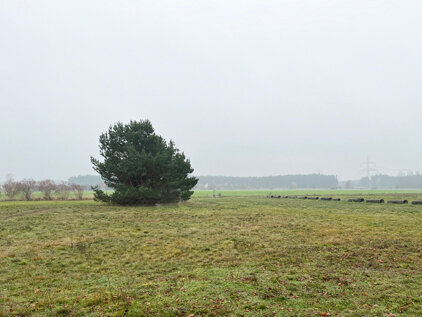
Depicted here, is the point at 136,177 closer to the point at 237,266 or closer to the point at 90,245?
the point at 90,245

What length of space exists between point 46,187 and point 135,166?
74.9 ft

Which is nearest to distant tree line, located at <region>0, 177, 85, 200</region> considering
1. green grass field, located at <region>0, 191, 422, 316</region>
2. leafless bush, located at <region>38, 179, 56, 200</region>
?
leafless bush, located at <region>38, 179, 56, 200</region>

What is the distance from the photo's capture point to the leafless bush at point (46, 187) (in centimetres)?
4541

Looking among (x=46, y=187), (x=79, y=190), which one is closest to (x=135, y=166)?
(x=79, y=190)

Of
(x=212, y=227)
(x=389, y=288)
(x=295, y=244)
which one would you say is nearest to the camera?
(x=389, y=288)

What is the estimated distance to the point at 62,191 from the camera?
48312 millimetres

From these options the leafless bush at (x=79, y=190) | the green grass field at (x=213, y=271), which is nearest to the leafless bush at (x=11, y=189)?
the leafless bush at (x=79, y=190)

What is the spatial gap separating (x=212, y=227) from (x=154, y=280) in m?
9.53

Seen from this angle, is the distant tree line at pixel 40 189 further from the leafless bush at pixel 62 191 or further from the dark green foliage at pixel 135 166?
the dark green foliage at pixel 135 166

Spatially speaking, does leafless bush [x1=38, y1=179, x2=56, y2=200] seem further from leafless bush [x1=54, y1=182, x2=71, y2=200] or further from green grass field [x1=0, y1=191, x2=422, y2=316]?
green grass field [x1=0, y1=191, x2=422, y2=316]

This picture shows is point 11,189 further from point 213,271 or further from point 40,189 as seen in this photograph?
point 213,271

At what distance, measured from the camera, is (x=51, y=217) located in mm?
21750

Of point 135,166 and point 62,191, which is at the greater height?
point 135,166

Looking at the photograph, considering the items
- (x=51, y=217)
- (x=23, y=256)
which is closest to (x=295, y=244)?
(x=23, y=256)
